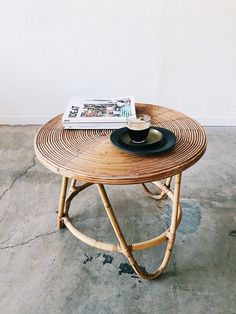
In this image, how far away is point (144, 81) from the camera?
7.20 ft

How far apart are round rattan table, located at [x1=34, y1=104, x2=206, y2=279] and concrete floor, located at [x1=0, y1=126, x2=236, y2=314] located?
100 mm

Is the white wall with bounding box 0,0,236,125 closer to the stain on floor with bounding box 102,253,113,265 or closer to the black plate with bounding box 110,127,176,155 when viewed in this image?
the black plate with bounding box 110,127,176,155

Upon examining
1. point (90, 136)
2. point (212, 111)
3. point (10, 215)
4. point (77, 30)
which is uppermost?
point (77, 30)

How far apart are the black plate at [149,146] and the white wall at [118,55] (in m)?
1.15

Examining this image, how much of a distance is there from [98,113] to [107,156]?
0.88 feet

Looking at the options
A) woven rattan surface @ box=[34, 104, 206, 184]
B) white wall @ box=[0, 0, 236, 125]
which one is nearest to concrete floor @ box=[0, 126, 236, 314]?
woven rattan surface @ box=[34, 104, 206, 184]

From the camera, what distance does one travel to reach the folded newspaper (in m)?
1.18

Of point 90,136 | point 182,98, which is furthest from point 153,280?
point 182,98

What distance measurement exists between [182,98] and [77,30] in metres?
0.83

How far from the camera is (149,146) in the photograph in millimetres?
1023

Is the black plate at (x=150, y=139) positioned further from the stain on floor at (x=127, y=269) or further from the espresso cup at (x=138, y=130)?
the stain on floor at (x=127, y=269)

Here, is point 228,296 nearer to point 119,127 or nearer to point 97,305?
→ point 97,305

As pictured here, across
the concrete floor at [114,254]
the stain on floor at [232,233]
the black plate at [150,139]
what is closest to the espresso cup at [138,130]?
the black plate at [150,139]

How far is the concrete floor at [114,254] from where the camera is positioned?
1071mm
